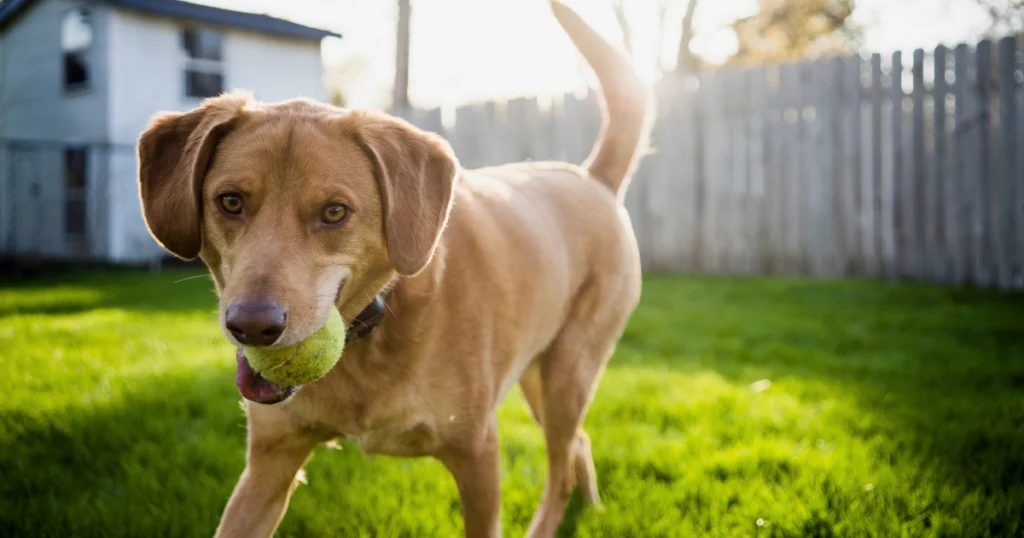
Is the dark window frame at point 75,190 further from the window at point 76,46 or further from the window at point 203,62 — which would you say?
the window at point 203,62

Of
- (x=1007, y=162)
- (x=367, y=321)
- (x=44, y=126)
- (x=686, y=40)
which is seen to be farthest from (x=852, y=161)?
(x=44, y=126)

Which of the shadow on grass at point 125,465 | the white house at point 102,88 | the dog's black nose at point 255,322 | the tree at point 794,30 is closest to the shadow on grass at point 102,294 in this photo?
the shadow on grass at point 125,465

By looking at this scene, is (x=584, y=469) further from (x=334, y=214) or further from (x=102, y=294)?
(x=102, y=294)

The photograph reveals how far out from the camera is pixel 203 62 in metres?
17.2

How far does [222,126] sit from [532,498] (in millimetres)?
1857

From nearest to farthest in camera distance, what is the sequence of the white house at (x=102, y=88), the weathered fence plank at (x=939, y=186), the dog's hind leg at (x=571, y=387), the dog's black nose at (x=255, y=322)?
the dog's black nose at (x=255, y=322), the dog's hind leg at (x=571, y=387), the weathered fence plank at (x=939, y=186), the white house at (x=102, y=88)

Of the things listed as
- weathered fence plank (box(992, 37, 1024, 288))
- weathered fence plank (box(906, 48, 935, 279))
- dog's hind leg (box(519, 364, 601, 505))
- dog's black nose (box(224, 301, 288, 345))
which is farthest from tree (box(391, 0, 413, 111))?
dog's black nose (box(224, 301, 288, 345))

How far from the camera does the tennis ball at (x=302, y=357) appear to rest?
1993mm

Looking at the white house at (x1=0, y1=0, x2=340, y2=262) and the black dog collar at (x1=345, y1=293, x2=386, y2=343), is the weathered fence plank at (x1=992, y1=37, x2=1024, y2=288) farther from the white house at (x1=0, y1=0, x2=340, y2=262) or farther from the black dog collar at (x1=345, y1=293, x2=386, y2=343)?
the white house at (x1=0, y1=0, x2=340, y2=262)

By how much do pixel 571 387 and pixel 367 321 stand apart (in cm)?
114

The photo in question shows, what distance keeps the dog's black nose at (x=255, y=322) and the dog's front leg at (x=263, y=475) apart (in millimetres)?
557

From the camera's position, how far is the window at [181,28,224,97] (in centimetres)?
1706

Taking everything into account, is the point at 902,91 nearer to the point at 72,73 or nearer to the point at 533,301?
the point at 533,301

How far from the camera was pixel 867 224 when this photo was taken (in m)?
8.53
